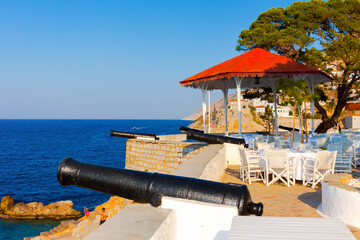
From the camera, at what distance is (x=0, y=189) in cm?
2995

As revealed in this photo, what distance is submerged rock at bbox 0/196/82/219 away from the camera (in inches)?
824

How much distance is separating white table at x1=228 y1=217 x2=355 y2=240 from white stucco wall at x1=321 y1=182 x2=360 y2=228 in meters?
2.32

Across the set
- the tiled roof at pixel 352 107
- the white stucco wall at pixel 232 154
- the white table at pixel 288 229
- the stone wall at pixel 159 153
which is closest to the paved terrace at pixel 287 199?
the white table at pixel 288 229

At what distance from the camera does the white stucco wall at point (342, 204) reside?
439cm

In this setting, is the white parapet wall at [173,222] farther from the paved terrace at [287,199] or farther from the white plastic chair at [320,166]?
the white plastic chair at [320,166]

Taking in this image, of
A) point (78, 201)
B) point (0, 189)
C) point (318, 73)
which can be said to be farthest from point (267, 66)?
point (0, 189)

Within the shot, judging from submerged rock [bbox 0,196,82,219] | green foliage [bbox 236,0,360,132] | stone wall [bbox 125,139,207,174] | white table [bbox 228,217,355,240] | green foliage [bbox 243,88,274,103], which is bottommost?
submerged rock [bbox 0,196,82,219]

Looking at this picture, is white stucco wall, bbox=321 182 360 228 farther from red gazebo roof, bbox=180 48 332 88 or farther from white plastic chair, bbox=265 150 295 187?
red gazebo roof, bbox=180 48 332 88

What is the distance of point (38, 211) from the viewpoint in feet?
69.1

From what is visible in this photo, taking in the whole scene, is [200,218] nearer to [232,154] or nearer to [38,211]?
[232,154]

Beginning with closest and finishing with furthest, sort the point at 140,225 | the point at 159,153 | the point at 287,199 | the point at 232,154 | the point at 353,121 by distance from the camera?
the point at 140,225
the point at 287,199
the point at 232,154
the point at 159,153
the point at 353,121

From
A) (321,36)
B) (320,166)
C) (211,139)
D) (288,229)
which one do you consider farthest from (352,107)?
(288,229)

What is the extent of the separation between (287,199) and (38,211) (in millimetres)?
19114

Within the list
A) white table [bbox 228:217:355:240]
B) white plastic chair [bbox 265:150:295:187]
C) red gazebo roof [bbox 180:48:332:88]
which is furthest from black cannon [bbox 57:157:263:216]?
red gazebo roof [bbox 180:48:332:88]
